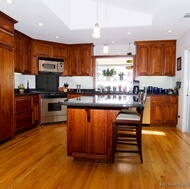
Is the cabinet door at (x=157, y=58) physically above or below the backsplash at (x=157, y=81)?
above

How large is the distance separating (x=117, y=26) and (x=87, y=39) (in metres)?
1.31

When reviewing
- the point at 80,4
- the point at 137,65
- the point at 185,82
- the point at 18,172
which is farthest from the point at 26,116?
the point at 185,82

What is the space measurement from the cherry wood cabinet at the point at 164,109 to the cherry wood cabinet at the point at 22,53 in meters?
3.52

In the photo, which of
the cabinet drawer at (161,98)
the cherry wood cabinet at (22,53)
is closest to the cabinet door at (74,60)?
the cherry wood cabinet at (22,53)

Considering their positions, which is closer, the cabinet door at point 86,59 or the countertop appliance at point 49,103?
the countertop appliance at point 49,103

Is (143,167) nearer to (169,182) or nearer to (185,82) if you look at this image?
(169,182)

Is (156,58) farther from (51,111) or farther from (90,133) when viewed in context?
(90,133)

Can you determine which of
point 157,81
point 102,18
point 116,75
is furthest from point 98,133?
point 116,75

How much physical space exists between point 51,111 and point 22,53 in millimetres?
1710

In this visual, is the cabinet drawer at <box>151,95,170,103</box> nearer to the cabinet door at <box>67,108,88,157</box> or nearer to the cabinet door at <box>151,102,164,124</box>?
the cabinet door at <box>151,102,164,124</box>

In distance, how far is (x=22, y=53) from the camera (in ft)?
15.4

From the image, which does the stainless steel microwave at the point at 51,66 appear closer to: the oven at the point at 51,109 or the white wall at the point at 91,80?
the white wall at the point at 91,80

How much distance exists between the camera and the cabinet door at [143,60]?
17.3 ft

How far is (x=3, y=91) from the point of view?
3.44 m
